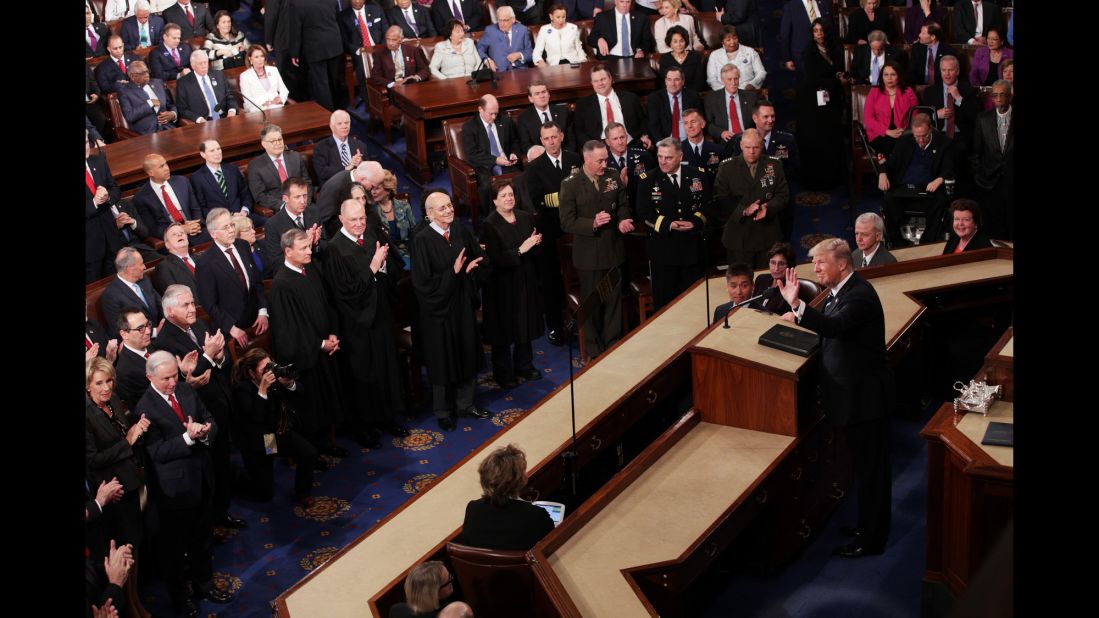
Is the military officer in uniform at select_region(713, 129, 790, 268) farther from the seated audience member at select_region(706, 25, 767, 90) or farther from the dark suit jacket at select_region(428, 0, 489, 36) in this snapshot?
the dark suit jacket at select_region(428, 0, 489, 36)

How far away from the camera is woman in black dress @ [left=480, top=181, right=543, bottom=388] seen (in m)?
6.95

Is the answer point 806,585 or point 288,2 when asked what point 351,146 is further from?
point 806,585

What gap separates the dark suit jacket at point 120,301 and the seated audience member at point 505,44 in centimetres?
478

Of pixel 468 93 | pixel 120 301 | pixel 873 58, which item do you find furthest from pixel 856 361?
pixel 873 58

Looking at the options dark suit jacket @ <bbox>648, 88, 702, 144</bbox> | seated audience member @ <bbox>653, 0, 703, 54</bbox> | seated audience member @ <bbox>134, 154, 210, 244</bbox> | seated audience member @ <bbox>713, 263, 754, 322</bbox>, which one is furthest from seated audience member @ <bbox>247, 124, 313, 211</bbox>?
seated audience member @ <bbox>653, 0, 703, 54</bbox>

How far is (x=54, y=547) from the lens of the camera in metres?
0.48

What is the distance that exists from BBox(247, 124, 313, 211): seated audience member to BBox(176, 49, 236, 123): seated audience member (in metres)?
1.51

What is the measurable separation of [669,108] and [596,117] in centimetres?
56

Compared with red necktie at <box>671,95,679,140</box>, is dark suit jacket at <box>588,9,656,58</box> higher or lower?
higher

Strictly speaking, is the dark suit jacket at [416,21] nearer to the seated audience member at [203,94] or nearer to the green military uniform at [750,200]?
the seated audience member at [203,94]

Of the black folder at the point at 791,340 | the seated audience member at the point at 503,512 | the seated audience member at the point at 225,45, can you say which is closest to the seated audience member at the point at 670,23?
the seated audience member at the point at 225,45

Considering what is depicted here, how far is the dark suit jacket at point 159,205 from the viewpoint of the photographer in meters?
7.66

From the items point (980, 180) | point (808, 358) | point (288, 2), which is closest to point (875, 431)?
point (808, 358)

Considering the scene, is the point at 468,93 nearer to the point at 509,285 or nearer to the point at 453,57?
the point at 453,57
